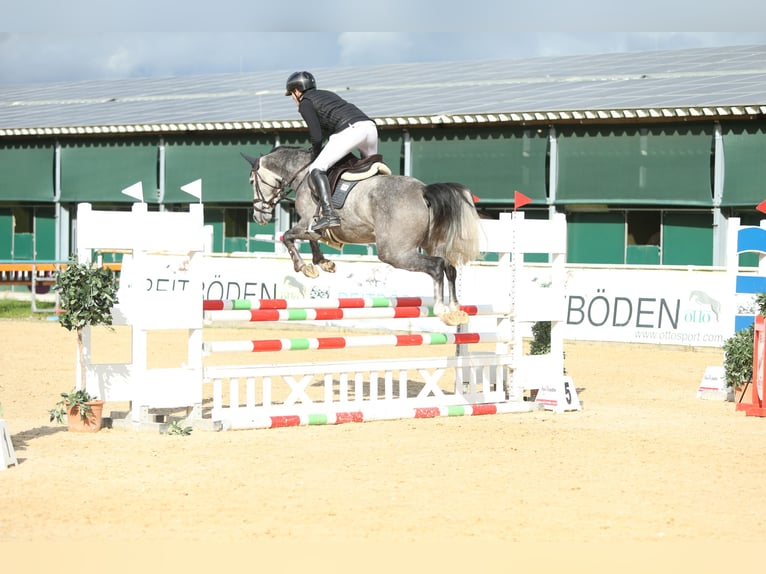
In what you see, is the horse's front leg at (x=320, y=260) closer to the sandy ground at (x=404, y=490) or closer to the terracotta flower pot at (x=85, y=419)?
the sandy ground at (x=404, y=490)

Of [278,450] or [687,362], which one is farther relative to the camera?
[687,362]

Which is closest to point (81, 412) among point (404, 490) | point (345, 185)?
point (345, 185)

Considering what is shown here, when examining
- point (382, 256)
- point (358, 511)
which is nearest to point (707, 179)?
point (382, 256)

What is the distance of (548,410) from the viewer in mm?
9273

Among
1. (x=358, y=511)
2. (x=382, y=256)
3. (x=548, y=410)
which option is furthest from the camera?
(x=548, y=410)

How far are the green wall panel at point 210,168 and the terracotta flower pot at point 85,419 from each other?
56.3ft

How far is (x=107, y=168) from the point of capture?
26.3m

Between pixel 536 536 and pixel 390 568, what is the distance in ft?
2.83

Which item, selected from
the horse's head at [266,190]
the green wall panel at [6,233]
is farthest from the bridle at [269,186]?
the green wall panel at [6,233]

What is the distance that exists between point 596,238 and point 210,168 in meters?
8.80

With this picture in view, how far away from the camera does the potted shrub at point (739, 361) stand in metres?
9.60

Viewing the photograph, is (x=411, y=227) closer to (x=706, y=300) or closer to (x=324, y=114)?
(x=324, y=114)

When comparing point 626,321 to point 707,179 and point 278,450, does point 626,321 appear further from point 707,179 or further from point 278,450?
point 278,450

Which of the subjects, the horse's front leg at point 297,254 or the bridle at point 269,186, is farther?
the bridle at point 269,186
